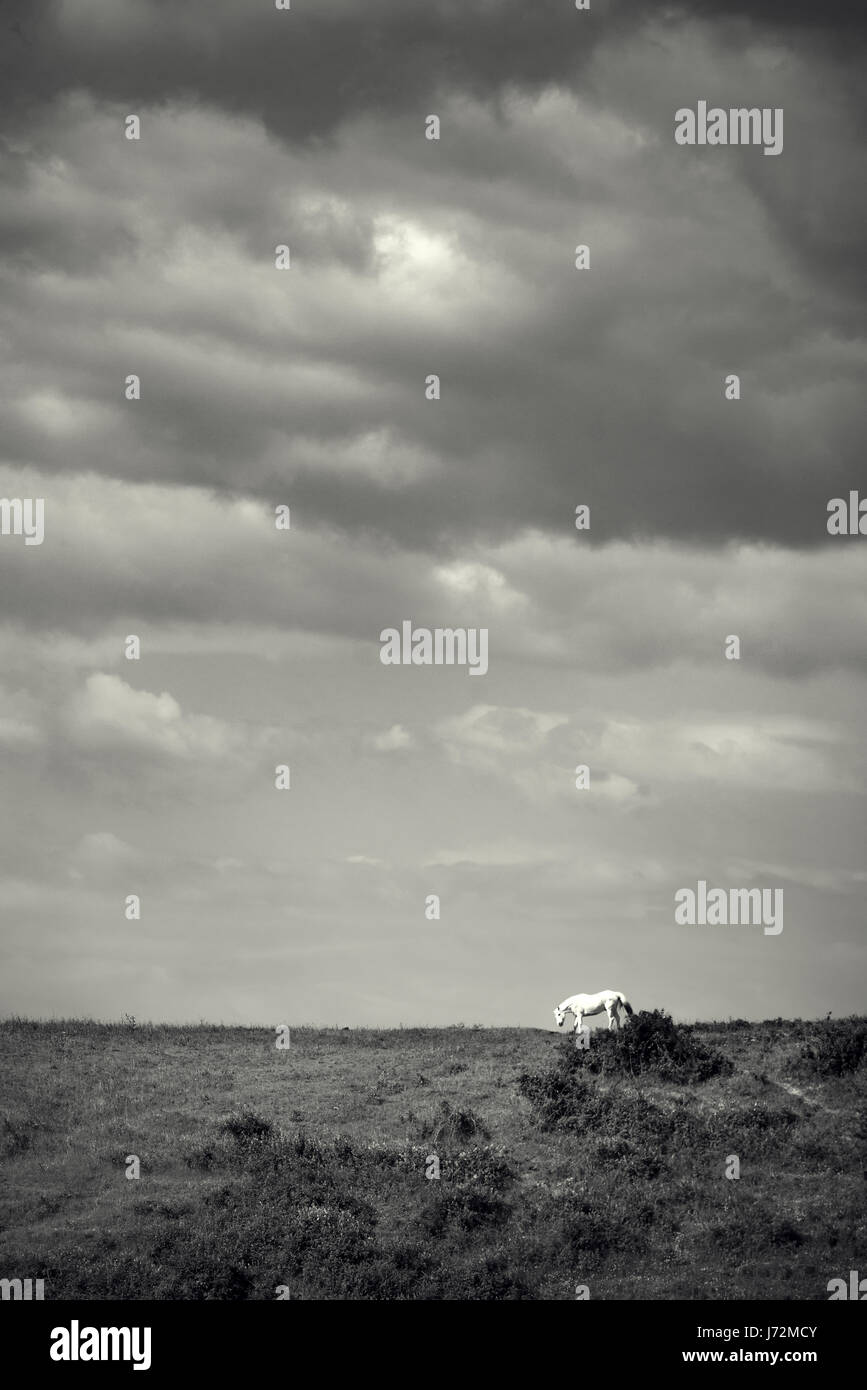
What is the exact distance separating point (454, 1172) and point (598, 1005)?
579 inches

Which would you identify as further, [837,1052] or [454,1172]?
[837,1052]

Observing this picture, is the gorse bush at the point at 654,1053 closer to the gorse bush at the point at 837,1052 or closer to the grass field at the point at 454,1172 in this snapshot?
the grass field at the point at 454,1172

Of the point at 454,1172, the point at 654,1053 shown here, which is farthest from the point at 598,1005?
the point at 454,1172

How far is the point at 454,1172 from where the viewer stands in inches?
1388

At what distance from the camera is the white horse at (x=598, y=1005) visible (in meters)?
48.1

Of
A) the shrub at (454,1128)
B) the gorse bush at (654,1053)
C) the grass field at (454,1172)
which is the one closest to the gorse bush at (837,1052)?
the grass field at (454,1172)

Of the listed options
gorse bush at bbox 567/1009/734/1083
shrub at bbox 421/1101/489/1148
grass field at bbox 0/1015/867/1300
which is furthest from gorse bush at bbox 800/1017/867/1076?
shrub at bbox 421/1101/489/1148

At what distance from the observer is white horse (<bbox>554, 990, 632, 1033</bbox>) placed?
158 feet

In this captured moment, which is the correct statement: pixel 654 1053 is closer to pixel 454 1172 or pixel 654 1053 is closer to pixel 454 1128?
pixel 454 1128

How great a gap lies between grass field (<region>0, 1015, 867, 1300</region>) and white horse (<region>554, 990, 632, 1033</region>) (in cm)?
233

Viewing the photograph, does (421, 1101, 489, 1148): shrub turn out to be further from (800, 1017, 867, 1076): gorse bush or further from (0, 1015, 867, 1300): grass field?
(800, 1017, 867, 1076): gorse bush

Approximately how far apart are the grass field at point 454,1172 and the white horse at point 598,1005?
233 cm
